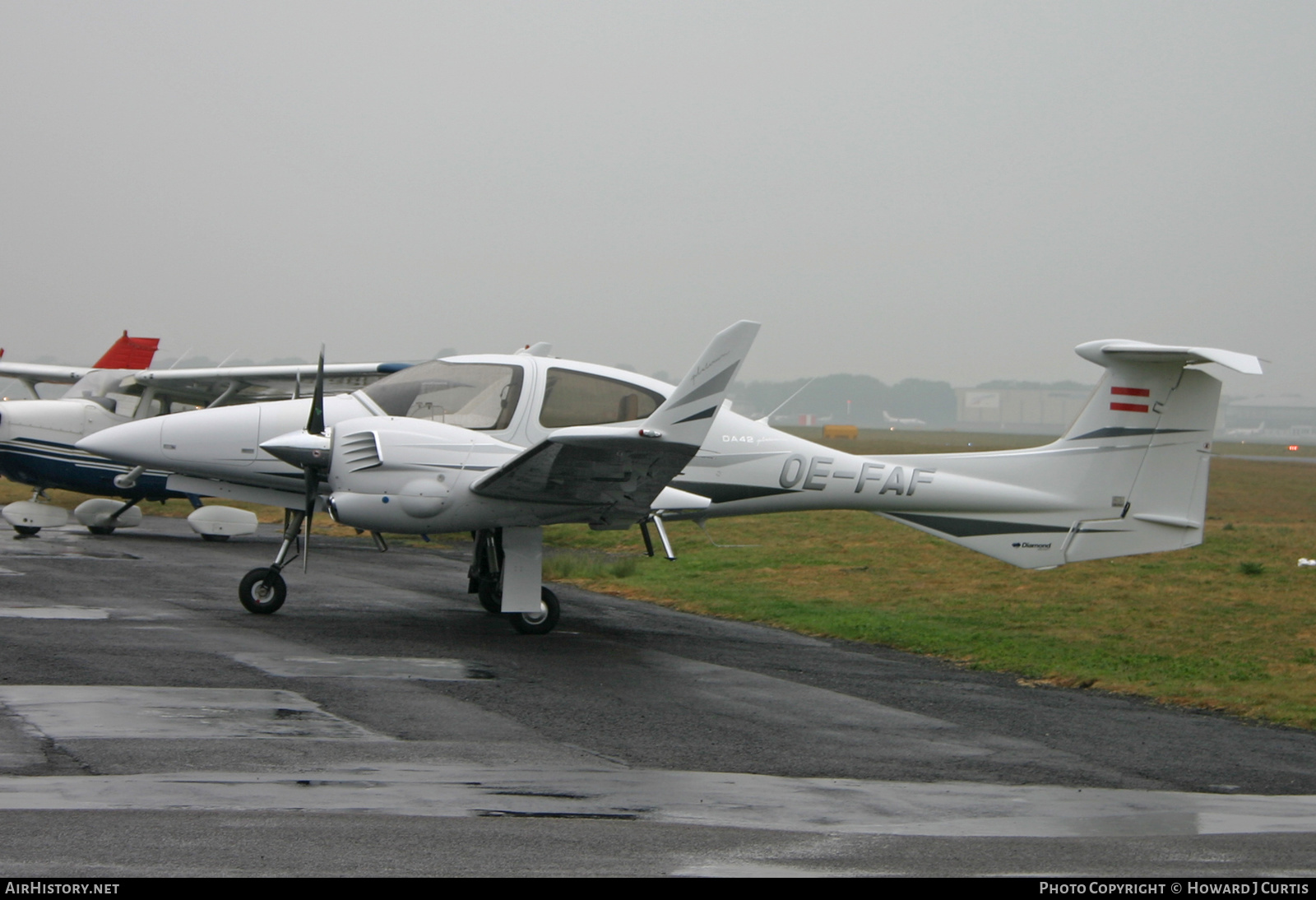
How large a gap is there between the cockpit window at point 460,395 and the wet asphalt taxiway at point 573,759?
202 cm

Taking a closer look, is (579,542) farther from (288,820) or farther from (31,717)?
(288,820)

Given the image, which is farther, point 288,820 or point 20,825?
point 288,820

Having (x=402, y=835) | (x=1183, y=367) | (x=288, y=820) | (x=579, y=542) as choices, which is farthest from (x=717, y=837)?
(x=579, y=542)

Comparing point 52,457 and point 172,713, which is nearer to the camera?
point 172,713

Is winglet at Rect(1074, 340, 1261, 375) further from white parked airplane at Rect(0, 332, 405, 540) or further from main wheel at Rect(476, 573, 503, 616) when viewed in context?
white parked airplane at Rect(0, 332, 405, 540)

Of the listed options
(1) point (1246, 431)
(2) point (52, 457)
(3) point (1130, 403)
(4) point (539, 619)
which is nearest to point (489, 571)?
(4) point (539, 619)

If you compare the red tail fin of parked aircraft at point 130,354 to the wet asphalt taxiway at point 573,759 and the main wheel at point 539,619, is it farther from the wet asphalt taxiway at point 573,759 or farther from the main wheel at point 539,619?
the main wheel at point 539,619

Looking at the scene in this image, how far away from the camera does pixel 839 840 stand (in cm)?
490

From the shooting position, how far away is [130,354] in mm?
24688

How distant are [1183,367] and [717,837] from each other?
918 cm

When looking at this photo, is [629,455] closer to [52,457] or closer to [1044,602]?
[1044,602]

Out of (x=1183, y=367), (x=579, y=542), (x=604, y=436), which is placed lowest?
(x=579, y=542)

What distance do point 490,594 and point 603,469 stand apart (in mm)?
3191

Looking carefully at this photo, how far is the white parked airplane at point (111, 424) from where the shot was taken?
1806cm
